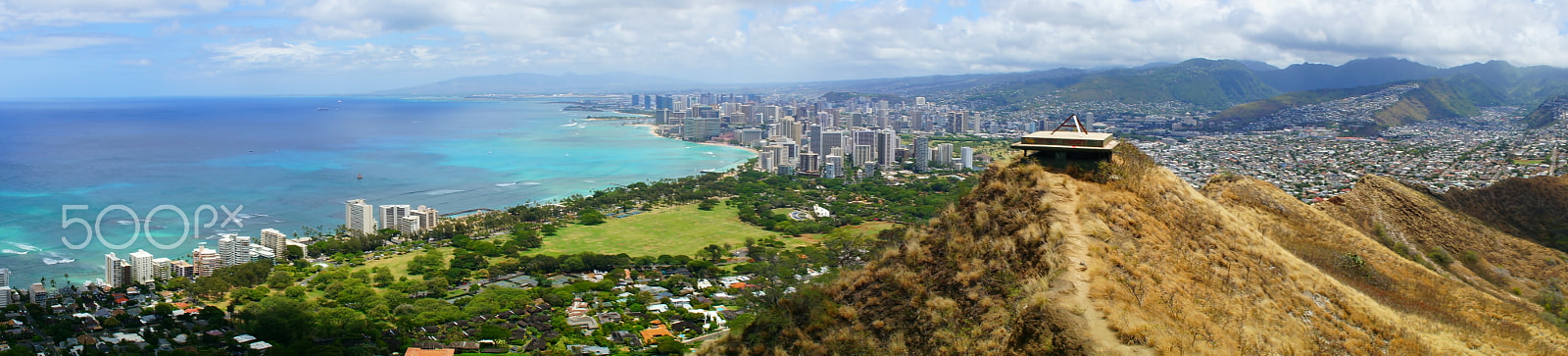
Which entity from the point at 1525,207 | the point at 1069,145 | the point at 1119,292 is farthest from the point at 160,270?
the point at 1525,207

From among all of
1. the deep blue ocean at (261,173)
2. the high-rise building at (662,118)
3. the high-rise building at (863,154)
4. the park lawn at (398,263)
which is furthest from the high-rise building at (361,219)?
the high-rise building at (662,118)

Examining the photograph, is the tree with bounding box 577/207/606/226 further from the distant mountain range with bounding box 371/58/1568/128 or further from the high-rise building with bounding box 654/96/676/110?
the high-rise building with bounding box 654/96/676/110

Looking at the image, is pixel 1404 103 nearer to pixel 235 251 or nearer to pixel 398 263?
pixel 398 263

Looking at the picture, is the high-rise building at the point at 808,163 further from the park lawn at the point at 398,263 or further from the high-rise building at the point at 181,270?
the high-rise building at the point at 181,270

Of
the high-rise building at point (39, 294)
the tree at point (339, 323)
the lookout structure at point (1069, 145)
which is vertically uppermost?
the lookout structure at point (1069, 145)

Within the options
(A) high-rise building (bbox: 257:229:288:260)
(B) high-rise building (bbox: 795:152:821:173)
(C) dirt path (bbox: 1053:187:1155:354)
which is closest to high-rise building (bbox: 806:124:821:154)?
(B) high-rise building (bbox: 795:152:821:173)
